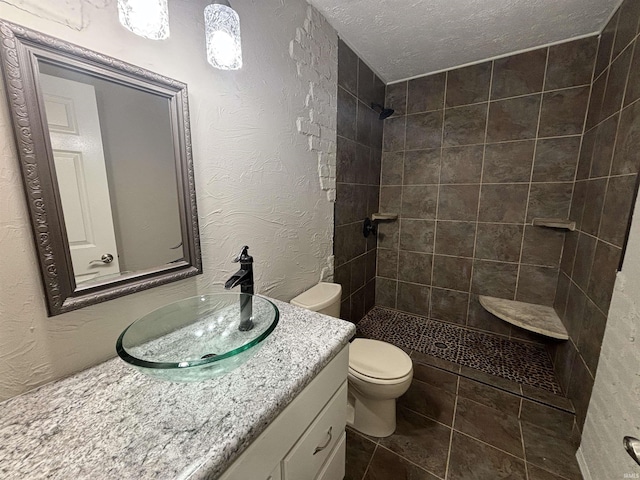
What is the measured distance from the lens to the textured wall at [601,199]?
4.07ft

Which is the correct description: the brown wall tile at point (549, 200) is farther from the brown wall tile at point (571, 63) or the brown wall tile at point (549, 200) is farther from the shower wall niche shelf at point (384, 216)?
the shower wall niche shelf at point (384, 216)

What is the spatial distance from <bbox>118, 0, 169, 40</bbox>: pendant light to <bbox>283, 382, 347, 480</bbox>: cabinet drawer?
4.14 ft

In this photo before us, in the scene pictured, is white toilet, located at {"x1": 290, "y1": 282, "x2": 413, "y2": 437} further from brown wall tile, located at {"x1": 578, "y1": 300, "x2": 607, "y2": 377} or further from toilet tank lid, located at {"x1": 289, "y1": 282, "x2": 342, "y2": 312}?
brown wall tile, located at {"x1": 578, "y1": 300, "x2": 607, "y2": 377}

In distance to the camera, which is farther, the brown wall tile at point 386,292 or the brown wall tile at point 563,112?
the brown wall tile at point 386,292

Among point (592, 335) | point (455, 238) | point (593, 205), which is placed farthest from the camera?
point (455, 238)

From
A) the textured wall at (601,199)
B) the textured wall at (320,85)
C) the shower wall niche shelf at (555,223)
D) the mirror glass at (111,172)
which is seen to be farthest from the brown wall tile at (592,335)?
the mirror glass at (111,172)

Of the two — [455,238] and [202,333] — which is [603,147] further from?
[202,333]

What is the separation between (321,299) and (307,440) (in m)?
0.81

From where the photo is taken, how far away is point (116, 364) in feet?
2.65

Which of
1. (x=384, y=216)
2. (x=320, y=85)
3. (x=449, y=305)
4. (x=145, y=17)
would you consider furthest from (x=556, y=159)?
(x=145, y=17)

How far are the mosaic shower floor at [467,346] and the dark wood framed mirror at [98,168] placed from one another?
197cm

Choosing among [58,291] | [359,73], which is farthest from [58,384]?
[359,73]

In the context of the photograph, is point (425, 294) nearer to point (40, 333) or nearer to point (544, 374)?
point (544, 374)

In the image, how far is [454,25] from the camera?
170 cm
